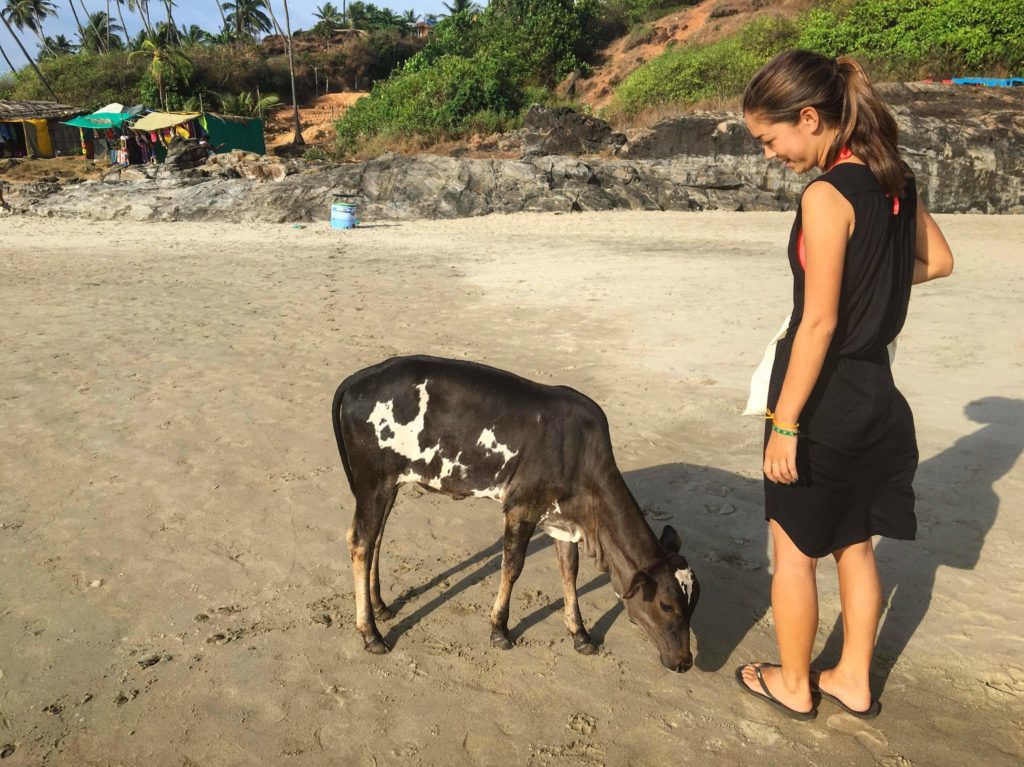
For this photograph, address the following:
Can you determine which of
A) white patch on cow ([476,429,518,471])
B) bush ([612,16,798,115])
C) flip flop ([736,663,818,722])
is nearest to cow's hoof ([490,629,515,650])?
white patch on cow ([476,429,518,471])

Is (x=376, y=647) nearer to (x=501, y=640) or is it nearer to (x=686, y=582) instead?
(x=501, y=640)

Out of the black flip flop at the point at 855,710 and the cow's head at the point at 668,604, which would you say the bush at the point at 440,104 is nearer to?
the cow's head at the point at 668,604

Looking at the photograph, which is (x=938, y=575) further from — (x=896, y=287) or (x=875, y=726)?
(x=896, y=287)

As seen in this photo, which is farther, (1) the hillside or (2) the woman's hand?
(1) the hillside

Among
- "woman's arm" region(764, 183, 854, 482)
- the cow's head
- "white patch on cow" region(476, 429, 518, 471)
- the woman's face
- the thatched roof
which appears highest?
the thatched roof

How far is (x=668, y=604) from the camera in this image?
3260mm

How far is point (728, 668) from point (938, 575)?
162 cm

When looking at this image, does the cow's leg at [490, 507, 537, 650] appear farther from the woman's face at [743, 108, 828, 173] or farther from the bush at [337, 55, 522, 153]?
the bush at [337, 55, 522, 153]

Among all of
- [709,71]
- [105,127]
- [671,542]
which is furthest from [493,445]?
[105,127]

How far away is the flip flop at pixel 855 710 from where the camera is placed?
3.17 meters

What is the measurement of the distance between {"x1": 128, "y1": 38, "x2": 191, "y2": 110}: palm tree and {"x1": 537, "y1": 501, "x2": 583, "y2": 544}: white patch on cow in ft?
172

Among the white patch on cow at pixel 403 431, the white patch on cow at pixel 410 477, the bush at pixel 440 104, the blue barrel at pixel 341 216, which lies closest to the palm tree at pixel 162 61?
the bush at pixel 440 104

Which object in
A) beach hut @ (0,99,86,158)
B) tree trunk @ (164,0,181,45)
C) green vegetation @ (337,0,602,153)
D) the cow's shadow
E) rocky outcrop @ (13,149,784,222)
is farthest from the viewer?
tree trunk @ (164,0,181,45)

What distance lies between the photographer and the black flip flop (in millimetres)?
3174
